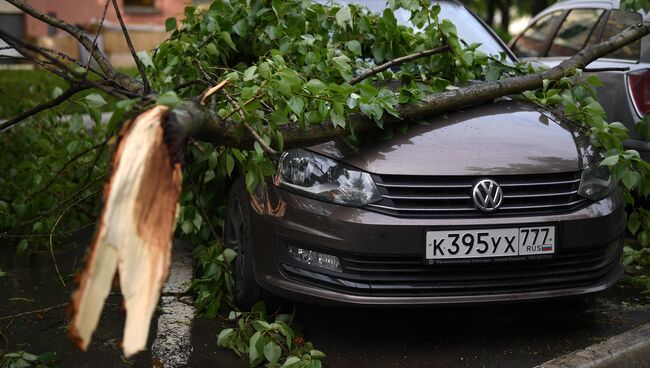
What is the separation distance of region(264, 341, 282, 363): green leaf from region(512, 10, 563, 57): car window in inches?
197

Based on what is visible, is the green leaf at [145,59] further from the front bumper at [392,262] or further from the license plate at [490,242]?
the license plate at [490,242]

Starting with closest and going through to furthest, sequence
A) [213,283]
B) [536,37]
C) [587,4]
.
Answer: [213,283]
[587,4]
[536,37]

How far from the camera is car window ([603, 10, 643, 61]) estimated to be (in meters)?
6.15

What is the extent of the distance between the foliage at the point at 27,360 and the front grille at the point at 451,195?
140cm

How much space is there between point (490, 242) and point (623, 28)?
11.7 ft

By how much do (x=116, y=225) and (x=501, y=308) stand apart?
102 inches

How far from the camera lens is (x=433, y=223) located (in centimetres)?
379

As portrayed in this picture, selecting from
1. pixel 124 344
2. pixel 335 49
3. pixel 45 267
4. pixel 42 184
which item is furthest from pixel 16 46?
pixel 42 184

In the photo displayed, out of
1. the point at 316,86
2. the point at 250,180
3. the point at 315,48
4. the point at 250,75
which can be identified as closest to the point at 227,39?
the point at 315,48

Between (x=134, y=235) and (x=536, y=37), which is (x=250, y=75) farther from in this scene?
(x=536, y=37)

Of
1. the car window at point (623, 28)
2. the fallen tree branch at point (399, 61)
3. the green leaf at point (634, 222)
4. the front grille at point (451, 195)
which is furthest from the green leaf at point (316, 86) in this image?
the car window at point (623, 28)

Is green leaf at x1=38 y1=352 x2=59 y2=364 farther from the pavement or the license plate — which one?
the license plate

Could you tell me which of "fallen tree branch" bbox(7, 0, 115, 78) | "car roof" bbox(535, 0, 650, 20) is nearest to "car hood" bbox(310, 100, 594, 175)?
"fallen tree branch" bbox(7, 0, 115, 78)

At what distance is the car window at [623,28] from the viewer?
6.15 m
